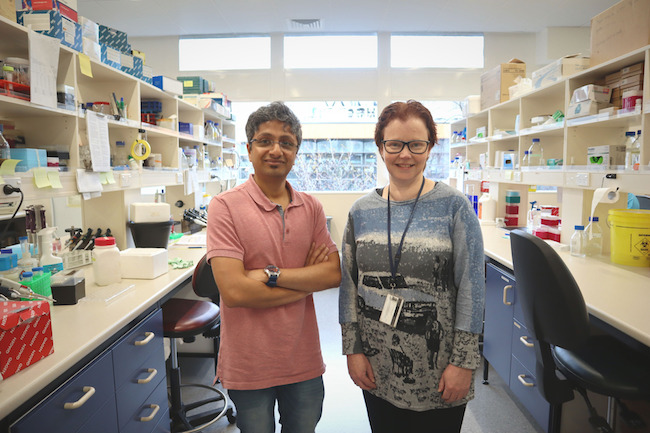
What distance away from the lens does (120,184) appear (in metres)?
2.21

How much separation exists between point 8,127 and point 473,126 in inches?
155

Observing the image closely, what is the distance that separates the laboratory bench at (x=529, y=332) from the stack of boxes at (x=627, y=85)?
82cm

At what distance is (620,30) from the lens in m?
1.97

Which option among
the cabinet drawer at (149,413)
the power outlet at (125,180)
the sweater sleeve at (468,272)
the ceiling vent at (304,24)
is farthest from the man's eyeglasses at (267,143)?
the ceiling vent at (304,24)

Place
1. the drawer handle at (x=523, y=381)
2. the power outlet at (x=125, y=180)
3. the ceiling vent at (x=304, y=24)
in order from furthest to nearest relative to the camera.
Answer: the ceiling vent at (x=304, y=24)
the power outlet at (x=125, y=180)
the drawer handle at (x=523, y=381)

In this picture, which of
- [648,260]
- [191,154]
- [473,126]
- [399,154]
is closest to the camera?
[399,154]

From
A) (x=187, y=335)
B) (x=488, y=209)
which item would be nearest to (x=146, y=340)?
(x=187, y=335)

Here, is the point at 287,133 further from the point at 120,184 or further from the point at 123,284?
the point at 120,184

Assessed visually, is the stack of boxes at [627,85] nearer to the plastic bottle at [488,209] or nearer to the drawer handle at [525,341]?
the drawer handle at [525,341]

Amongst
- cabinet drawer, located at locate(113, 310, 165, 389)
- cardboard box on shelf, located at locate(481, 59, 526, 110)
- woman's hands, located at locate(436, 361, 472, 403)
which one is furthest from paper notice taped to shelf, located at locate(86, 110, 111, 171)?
cardboard box on shelf, located at locate(481, 59, 526, 110)

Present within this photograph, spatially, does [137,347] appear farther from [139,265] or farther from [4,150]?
[4,150]

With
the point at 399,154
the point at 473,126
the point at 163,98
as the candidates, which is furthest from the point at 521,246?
the point at 473,126

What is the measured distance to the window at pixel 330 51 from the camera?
5.78 meters

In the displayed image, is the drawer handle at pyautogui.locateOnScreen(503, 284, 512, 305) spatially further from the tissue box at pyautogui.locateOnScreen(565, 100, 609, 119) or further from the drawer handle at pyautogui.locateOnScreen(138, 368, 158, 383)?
the drawer handle at pyautogui.locateOnScreen(138, 368, 158, 383)
